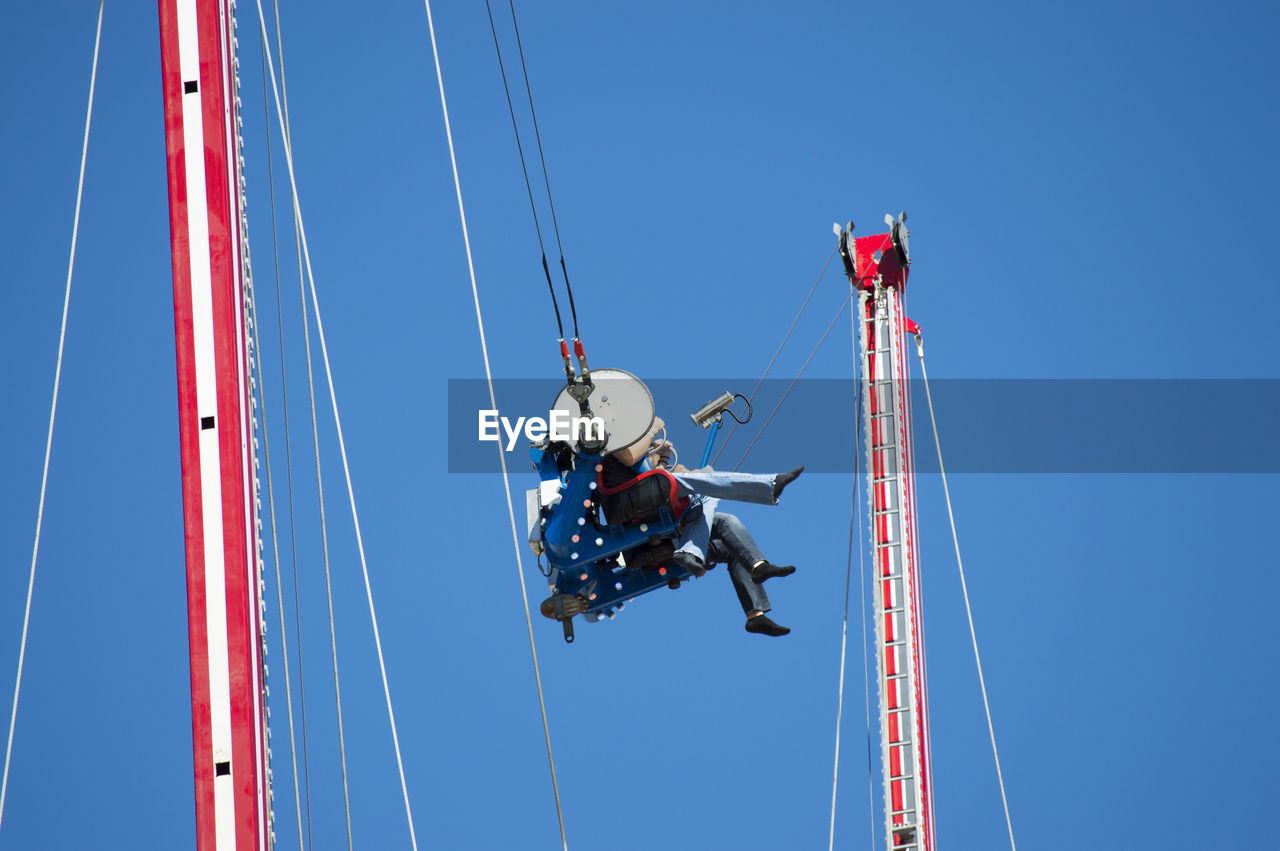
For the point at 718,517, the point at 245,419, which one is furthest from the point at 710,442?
the point at 245,419

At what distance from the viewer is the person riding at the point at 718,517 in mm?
8969

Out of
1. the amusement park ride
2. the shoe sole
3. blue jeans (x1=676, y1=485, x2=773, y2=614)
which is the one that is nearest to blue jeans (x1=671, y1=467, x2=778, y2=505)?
blue jeans (x1=676, y1=485, x2=773, y2=614)

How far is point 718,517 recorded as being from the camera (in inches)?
382

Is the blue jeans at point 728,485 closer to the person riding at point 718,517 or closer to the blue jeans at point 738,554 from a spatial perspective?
the person riding at point 718,517

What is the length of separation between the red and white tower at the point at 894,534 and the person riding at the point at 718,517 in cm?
146

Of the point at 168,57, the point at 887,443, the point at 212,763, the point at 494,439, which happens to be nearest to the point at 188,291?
the point at 168,57

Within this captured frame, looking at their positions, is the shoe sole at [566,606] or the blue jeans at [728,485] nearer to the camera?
the blue jeans at [728,485]

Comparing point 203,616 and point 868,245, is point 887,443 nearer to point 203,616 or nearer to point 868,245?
point 868,245

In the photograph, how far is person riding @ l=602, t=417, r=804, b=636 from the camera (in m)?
8.97

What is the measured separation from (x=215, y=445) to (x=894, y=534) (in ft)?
19.5

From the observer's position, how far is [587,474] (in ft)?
29.6

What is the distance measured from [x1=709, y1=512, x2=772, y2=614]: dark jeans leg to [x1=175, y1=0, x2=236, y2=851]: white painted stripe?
4.20 meters
